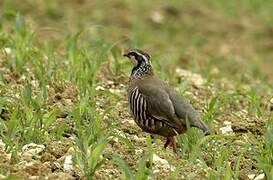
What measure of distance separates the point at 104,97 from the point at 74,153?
1.71m

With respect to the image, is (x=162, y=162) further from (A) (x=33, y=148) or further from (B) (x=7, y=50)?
(B) (x=7, y=50)

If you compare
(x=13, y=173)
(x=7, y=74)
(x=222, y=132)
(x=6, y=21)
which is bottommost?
(x=13, y=173)

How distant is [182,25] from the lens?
42.5ft

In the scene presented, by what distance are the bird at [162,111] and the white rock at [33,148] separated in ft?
2.71

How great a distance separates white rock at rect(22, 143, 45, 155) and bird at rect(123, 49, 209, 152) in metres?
0.83

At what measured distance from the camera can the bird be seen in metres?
5.72

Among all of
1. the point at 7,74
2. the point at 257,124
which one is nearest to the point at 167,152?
the point at 257,124

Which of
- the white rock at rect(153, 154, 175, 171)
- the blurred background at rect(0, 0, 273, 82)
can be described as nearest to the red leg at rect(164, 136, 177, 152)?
the white rock at rect(153, 154, 175, 171)

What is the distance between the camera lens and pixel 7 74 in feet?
22.7

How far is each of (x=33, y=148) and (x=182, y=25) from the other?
7.90 meters

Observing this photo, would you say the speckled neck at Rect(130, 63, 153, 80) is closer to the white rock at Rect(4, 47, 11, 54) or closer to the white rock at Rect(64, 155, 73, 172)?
the white rock at Rect(64, 155, 73, 172)

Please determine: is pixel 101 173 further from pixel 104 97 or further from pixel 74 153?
pixel 104 97

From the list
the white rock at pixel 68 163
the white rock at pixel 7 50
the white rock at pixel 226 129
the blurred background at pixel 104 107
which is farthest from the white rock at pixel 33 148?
the white rock at pixel 7 50

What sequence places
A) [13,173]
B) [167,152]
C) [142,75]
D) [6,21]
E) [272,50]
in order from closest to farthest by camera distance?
[13,173] → [167,152] → [142,75] → [6,21] → [272,50]
